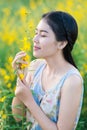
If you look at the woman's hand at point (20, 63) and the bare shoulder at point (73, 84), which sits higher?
the woman's hand at point (20, 63)

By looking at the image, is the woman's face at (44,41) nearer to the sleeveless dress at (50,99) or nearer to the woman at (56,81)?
the woman at (56,81)

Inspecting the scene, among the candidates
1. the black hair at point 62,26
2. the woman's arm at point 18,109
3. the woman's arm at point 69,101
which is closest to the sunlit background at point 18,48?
the woman's arm at point 18,109

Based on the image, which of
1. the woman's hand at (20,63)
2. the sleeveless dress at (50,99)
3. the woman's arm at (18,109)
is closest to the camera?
the woman's hand at (20,63)

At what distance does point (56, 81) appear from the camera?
337 cm

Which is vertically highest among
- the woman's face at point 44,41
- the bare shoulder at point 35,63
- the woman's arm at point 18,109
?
the woman's face at point 44,41

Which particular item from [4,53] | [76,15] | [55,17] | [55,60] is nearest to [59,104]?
[55,60]

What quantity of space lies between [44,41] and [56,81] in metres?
0.28

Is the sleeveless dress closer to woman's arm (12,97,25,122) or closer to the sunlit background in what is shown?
woman's arm (12,97,25,122)

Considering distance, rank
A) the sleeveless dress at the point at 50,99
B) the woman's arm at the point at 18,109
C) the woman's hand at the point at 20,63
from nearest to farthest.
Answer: the woman's hand at the point at 20,63 → the sleeveless dress at the point at 50,99 → the woman's arm at the point at 18,109

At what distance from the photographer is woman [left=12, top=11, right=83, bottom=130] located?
326cm

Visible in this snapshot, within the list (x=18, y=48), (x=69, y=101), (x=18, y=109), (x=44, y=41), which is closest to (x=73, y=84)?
(x=69, y=101)

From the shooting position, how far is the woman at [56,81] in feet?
10.7

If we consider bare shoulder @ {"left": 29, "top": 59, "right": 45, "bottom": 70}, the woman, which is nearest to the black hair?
the woman

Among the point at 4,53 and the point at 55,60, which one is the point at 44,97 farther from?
the point at 4,53
